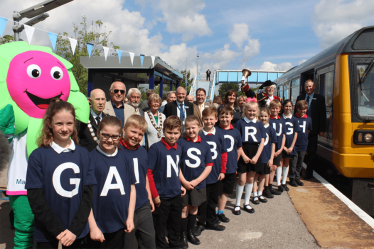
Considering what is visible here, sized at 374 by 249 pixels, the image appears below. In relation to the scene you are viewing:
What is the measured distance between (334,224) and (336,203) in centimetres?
87

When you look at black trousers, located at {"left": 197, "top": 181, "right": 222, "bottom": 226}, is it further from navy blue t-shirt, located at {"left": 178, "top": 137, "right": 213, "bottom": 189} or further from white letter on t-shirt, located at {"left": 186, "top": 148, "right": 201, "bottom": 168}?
white letter on t-shirt, located at {"left": 186, "top": 148, "right": 201, "bottom": 168}

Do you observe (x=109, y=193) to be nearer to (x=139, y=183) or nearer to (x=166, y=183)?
(x=139, y=183)

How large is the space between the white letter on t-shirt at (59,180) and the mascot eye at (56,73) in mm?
1322

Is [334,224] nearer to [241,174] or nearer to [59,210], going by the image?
[241,174]

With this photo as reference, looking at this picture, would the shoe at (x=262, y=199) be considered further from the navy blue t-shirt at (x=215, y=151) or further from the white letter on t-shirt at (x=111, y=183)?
the white letter on t-shirt at (x=111, y=183)

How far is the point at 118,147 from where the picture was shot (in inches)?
89.8

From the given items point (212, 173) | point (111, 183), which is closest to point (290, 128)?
point (212, 173)

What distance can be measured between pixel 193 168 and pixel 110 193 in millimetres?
1191

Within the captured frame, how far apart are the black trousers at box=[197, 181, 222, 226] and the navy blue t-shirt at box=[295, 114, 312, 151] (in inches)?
97.2

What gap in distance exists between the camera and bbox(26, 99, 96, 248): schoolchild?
1.80m

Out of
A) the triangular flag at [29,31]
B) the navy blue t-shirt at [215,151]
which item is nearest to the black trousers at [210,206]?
the navy blue t-shirt at [215,151]

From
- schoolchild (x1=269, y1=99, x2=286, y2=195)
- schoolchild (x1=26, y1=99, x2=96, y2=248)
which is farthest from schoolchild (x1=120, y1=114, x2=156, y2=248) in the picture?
schoolchild (x1=269, y1=99, x2=286, y2=195)

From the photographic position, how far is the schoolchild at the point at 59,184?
1798mm

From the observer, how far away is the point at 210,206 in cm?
353
